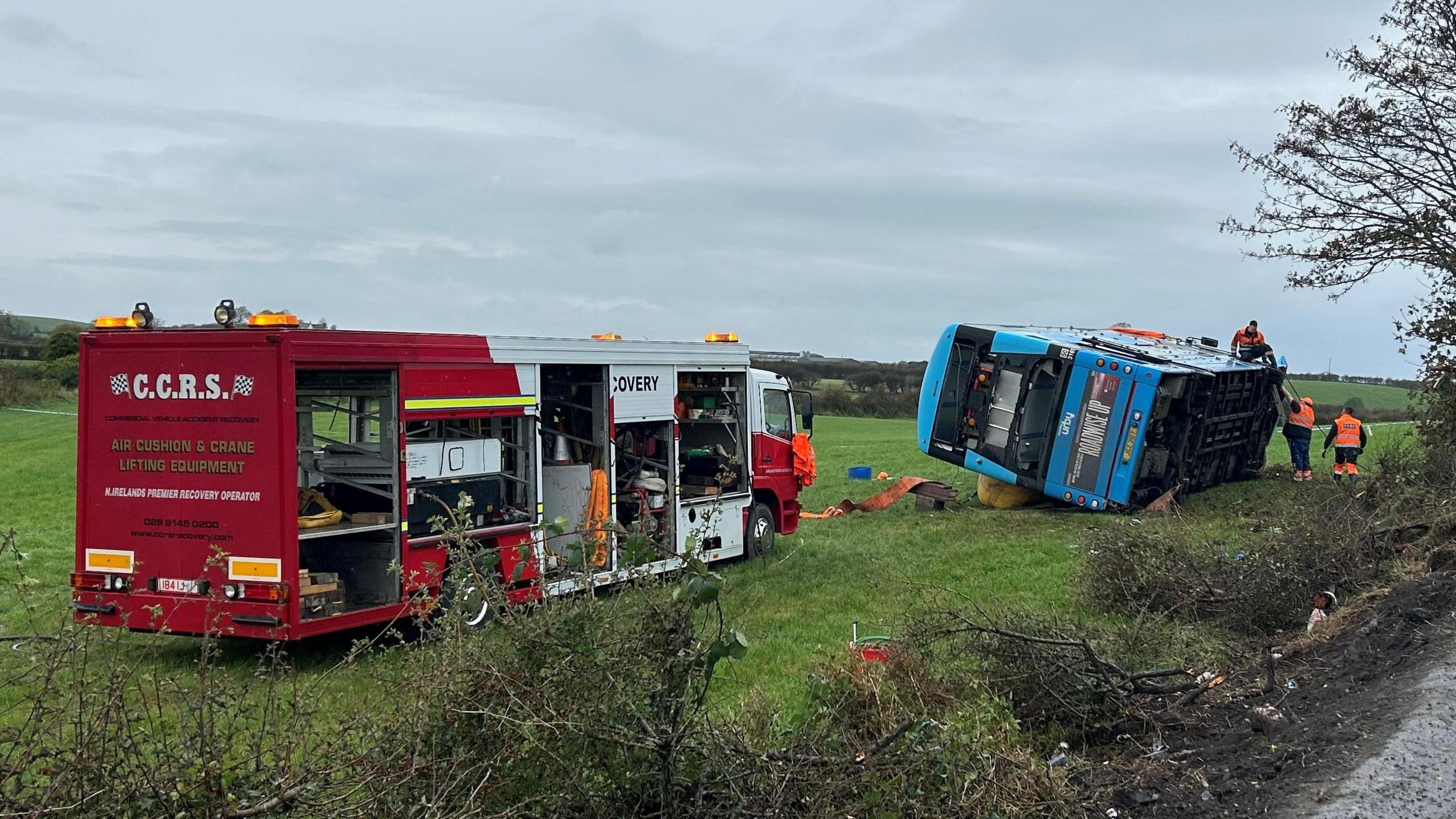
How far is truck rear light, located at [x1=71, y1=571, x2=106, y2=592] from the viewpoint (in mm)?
8852

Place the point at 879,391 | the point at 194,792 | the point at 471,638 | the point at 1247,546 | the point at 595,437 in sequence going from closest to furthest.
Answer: the point at 194,792 < the point at 471,638 < the point at 1247,546 < the point at 595,437 < the point at 879,391

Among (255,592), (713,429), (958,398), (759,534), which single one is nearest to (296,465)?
Answer: (255,592)

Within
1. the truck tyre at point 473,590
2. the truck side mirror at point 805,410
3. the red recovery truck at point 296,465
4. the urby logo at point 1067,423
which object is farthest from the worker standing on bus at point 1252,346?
the truck tyre at point 473,590

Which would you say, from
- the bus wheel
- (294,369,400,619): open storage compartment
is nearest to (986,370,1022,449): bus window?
the bus wheel

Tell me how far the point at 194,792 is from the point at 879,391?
49.2 m

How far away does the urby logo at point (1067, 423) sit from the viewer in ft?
58.8

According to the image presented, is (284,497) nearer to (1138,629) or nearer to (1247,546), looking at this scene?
(1138,629)

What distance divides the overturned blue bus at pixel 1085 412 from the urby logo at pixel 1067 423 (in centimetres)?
2

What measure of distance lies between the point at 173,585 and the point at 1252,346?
60.3 feet

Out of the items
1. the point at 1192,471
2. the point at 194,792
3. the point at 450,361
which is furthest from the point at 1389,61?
the point at 194,792

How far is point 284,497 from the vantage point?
830 centimetres

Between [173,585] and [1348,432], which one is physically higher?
[1348,432]

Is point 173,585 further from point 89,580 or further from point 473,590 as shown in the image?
point 473,590

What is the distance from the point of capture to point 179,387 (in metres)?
8.67
